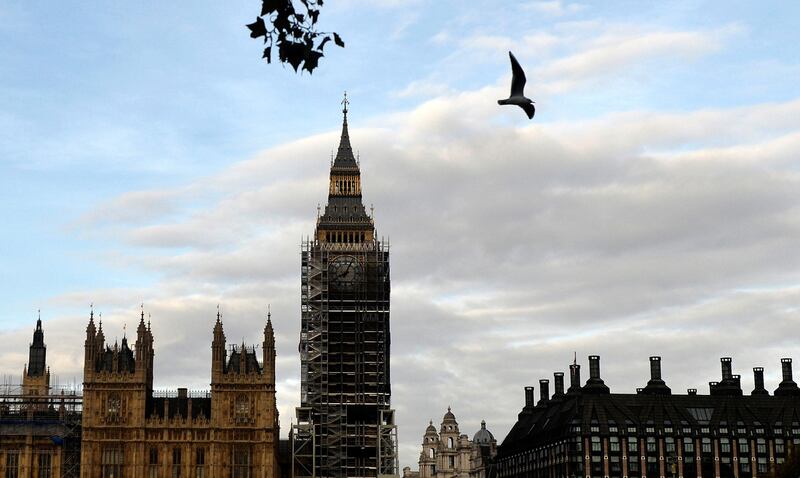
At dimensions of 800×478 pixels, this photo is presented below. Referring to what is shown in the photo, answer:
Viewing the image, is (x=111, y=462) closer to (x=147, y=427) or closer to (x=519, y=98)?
(x=147, y=427)

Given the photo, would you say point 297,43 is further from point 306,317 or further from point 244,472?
point 306,317

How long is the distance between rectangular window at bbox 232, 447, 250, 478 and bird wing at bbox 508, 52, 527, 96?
131m

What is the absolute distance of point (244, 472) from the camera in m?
157

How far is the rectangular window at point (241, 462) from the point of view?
6191 inches

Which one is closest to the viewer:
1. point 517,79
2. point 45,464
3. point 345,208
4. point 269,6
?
point 269,6

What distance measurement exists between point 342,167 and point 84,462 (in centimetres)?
5744

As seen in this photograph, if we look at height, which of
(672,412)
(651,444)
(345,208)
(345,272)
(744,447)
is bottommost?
(744,447)

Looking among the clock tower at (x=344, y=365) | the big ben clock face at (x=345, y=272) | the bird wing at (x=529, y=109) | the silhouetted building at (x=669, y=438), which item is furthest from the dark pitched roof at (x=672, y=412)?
the bird wing at (x=529, y=109)

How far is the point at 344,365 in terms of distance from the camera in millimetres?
175500

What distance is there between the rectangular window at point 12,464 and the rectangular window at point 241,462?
84.5ft

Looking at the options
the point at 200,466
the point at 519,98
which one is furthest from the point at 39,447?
the point at 519,98

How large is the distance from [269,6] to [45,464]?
462 feet

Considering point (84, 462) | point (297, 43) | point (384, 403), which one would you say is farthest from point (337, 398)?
point (297, 43)

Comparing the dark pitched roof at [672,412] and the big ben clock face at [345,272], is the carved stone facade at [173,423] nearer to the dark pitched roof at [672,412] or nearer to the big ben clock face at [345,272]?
the big ben clock face at [345,272]
